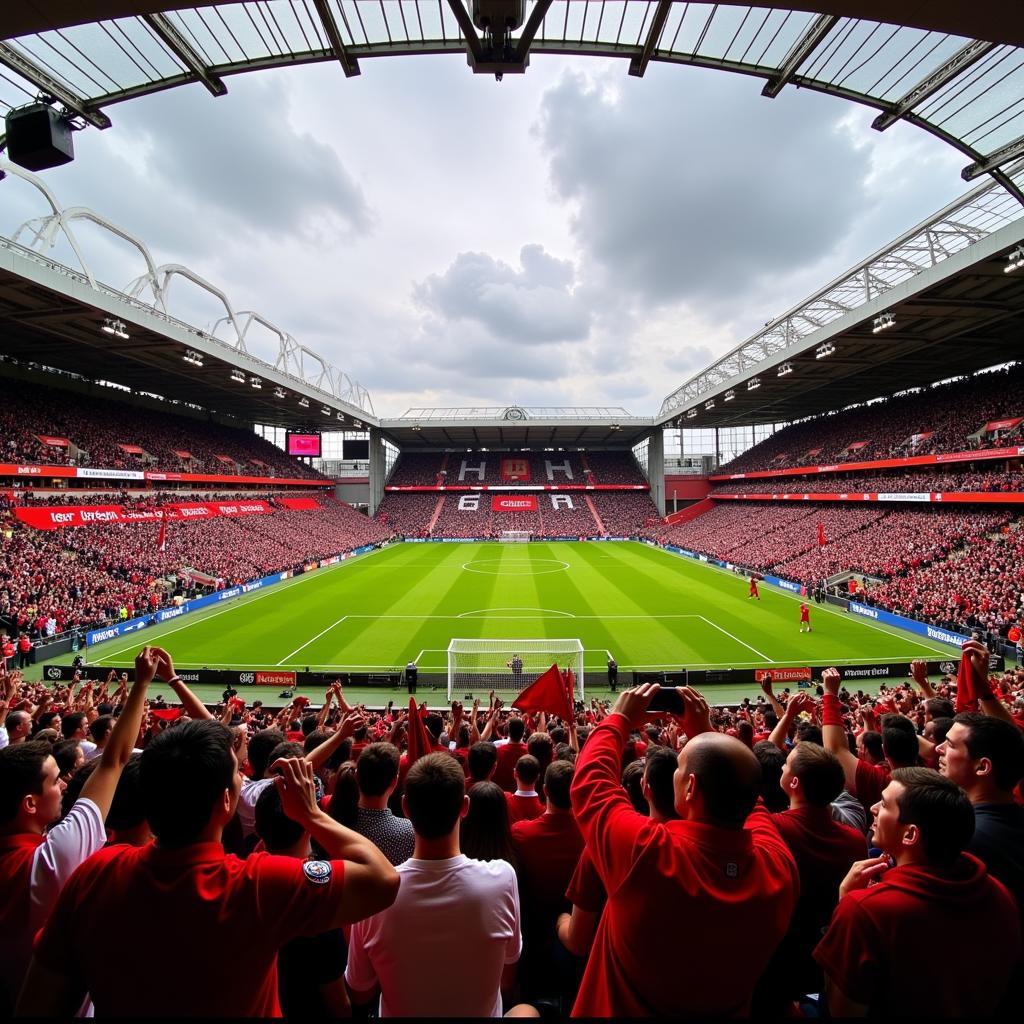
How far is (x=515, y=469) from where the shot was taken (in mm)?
77438

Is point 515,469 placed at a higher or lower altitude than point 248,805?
higher

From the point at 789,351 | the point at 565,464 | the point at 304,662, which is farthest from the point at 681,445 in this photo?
the point at 304,662

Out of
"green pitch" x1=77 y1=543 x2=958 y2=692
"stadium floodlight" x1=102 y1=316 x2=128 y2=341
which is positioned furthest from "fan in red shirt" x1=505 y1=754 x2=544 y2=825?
"stadium floodlight" x1=102 y1=316 x2=128 y2=341

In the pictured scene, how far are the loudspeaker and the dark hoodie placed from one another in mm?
9412

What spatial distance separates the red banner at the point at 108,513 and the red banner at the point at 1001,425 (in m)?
48.9

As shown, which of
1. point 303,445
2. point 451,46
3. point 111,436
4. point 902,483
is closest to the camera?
point 451,46

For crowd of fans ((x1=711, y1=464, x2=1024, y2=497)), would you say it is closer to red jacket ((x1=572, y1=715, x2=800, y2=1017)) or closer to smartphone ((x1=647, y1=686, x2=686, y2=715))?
smartphone ((x1=647, y1=686, x2=686, y2=715))

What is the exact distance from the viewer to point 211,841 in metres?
1.89

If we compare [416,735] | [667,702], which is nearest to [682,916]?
[667,702]

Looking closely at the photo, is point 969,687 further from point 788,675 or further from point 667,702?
point 788,675

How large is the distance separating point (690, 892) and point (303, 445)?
210 feet

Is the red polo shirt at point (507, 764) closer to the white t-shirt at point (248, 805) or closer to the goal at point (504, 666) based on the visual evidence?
the white t-shirt at point (248, 805)

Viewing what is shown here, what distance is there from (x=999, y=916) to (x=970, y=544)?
3367 cm

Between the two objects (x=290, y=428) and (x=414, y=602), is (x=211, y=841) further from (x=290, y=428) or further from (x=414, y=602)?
(x=290, y=428)
